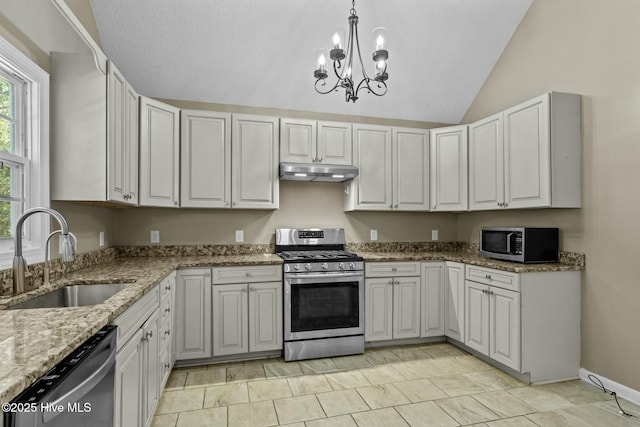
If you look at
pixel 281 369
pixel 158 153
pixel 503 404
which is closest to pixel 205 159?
pixel 158 153

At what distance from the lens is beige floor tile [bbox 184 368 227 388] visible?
2.71 m

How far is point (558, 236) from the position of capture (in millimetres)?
2994

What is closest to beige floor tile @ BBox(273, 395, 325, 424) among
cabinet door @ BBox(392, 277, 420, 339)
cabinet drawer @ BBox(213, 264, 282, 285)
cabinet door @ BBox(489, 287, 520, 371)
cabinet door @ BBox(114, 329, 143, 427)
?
cabinet door @ BBox(114, 329, 143, 427)

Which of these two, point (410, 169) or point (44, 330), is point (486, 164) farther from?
point (44, 330)

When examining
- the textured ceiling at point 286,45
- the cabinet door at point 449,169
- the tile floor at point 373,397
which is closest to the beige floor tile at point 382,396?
the tile floor at point 373,397

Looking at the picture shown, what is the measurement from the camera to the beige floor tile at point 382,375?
279 cm

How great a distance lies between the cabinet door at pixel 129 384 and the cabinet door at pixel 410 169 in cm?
280

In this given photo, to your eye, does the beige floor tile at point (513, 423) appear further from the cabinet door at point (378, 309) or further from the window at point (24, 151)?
the window at point (24, 151)

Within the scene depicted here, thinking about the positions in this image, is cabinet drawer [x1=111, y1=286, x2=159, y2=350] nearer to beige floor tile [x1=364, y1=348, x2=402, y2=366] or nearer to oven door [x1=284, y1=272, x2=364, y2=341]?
oven door [x1=284, y1=272, x2=364, y2=341]

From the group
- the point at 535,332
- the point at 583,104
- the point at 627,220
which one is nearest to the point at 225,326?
the point at 535,332

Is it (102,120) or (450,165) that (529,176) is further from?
(102,120)

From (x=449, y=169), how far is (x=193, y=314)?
2.91m

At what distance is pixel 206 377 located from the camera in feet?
9.25

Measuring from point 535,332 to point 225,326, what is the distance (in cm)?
251
